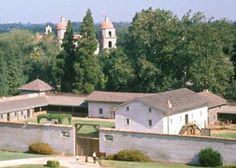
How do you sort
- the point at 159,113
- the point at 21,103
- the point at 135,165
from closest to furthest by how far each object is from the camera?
the point at 135,165 < the point at 159,113 < the point at 21,103

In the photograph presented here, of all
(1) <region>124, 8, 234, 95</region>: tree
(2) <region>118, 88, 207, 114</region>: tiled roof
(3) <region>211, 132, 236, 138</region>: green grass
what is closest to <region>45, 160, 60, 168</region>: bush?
(2) <region>118, 88, 207, 114</region>: tiled roof

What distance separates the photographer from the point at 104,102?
67312mm

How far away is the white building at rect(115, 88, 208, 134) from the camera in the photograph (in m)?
52.9

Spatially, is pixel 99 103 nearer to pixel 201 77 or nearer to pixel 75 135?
pixel 201 77

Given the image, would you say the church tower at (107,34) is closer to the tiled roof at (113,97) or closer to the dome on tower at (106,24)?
the dome on tower at (106,24)

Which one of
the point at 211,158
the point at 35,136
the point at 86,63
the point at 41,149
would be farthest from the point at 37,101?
the point at 211,158

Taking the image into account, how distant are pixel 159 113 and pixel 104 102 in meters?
15.5

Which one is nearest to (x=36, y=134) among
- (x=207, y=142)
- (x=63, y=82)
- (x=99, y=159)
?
(x=99, y=159)

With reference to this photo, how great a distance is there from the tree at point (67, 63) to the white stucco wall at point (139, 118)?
23.6m

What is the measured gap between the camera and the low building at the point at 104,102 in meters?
66.3

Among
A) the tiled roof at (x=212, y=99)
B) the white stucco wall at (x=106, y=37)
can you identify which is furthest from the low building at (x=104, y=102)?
the white stucco wall at (x=106, y=37)

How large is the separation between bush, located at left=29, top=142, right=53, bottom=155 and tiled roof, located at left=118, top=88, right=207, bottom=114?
12.0 metres

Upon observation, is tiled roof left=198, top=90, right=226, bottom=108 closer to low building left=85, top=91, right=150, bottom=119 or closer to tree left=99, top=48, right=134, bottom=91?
low building left=85, top=91, right=150, bottom=119

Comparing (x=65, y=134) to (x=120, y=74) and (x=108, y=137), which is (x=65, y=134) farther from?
(x=120, y=74)
